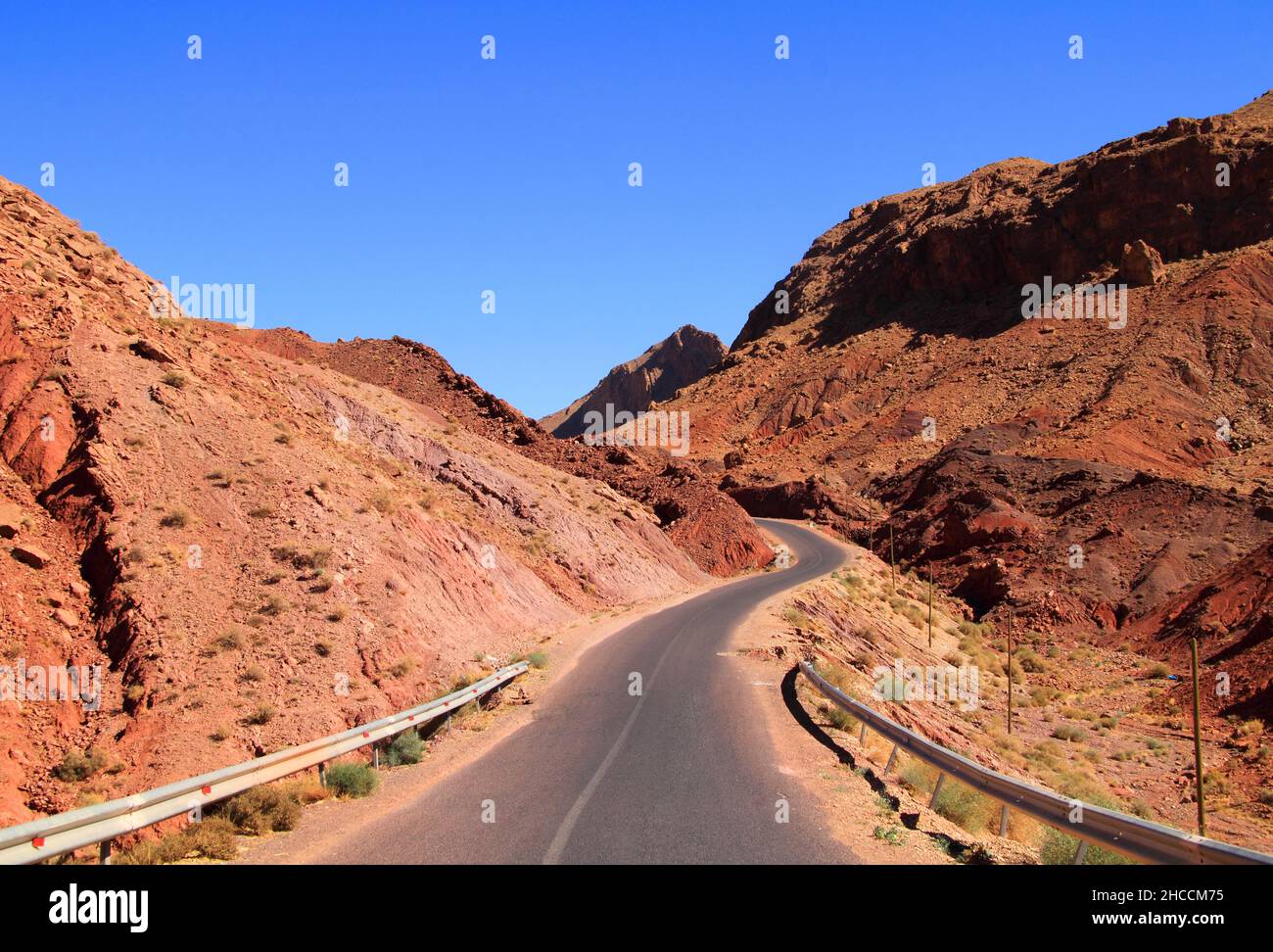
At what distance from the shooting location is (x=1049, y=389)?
3039 inches

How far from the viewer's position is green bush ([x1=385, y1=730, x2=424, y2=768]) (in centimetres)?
1139

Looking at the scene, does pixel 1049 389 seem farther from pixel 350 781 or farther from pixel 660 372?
pixel 660 372

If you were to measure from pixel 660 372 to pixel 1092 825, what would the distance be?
169m

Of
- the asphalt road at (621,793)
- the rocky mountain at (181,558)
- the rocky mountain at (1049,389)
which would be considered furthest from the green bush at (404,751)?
the rocky mountain at (1049,389)

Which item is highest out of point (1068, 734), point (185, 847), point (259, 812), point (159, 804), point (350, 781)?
point (159, 804)

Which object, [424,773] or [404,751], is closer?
[424,773]

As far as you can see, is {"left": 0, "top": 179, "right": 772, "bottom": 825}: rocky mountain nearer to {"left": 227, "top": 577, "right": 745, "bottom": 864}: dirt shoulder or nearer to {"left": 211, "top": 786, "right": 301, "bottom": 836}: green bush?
{"left": 227, "top": 577, "right": 745, "bottom": 864}: dirt shoulder

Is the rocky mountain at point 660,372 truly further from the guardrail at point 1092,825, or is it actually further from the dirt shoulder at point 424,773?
the guardrail at point 1092,825

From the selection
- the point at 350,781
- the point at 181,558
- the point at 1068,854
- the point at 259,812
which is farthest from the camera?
the point at 181,558

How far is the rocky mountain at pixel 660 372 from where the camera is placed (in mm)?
170125

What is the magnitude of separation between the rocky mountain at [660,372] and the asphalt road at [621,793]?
151m

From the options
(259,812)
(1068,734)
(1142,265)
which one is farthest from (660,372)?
(259,812)

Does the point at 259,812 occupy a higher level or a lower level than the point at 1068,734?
higher

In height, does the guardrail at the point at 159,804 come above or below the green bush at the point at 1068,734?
above
